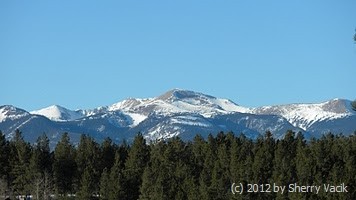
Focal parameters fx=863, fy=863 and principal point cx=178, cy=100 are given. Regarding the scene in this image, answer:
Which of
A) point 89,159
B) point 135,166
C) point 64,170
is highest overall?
point 89,159

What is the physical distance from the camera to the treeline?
111m

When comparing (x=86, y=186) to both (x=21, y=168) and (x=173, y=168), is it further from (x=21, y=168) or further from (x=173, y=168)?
(x=21, y=168)

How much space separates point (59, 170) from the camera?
136250mm

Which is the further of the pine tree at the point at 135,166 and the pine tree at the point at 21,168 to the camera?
the pine tree at the point at 21,168

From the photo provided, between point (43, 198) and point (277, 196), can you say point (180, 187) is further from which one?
point (43, 198)

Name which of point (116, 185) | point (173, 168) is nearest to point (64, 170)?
point (116, 185)

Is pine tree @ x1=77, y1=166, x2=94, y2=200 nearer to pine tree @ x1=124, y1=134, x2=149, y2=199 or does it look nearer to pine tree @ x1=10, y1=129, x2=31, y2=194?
pine tree @ x1=124, y1=134, x2=149, y2=199

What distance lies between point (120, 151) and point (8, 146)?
19.4 m

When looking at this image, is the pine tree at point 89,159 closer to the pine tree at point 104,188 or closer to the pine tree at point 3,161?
the pine tree at point 104,188

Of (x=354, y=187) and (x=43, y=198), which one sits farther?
(x=43, y=198)

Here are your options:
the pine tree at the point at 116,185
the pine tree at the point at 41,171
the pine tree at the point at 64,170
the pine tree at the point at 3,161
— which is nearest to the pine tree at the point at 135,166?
the pine tree at the point at 116,185

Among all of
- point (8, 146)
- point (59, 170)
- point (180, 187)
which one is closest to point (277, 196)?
point (180, 187)

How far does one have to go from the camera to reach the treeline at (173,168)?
111 meters

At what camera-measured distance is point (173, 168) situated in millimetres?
123562
